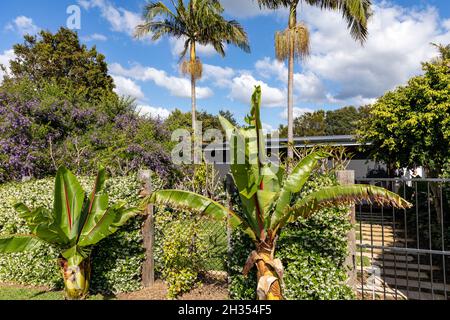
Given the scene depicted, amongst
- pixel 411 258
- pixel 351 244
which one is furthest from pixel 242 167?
pixel 411 258

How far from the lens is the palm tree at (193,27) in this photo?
16.8 meters

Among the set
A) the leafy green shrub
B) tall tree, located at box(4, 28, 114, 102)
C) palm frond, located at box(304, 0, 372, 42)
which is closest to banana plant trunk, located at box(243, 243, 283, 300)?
the leafy green shrub

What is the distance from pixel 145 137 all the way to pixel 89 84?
16.2 m

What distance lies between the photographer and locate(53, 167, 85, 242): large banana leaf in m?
5.02

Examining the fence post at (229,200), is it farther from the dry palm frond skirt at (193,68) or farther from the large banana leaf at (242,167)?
the dry palm frond skirt at (193,68)

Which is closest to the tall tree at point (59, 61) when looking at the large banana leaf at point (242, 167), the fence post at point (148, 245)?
the fence post at point (148, 245)

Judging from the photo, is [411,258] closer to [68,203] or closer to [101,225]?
[101,225]

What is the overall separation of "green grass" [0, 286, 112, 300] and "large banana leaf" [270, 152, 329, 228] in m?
3.64

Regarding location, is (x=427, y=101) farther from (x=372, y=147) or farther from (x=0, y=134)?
(x=0, y=134)

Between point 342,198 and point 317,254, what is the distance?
1.08 metres

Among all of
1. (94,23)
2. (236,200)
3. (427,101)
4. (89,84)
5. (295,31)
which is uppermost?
(89,84)

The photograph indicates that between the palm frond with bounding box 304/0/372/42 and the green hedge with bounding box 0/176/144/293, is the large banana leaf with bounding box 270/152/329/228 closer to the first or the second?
the green hedge with bounding box 0/176/144/293

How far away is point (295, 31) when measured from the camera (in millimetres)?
13117
